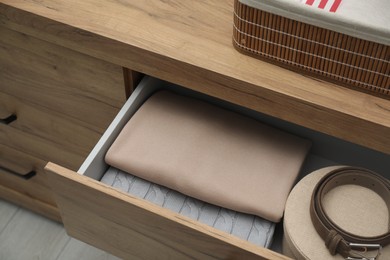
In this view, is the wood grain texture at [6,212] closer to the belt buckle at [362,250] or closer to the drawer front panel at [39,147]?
the drawer front panel at [39,147]

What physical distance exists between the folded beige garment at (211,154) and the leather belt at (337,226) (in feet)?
0.24

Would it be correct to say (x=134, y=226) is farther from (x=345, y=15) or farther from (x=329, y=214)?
(x=345, y=15)

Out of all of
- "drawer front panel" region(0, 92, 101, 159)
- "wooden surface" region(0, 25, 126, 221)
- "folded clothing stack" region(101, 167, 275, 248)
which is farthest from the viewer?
"drawer front panel" region(0, 92, 101, 159)

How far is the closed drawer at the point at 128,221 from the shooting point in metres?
0.71

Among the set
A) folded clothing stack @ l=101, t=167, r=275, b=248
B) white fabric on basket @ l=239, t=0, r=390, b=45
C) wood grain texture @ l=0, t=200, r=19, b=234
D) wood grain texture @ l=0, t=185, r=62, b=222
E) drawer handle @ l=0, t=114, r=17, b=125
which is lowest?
wood grain texture @ l=0, t=200, r=19, b=234

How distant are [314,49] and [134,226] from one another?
0.37 metres

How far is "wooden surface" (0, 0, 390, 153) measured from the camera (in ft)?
2.49

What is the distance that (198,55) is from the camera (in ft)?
2.66

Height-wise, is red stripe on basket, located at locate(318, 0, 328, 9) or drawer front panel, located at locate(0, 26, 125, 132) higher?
red stripe on basket, located at locate(318, 0, 328, 9)

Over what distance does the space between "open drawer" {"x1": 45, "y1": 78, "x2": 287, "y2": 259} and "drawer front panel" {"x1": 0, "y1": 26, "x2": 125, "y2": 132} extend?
61 millimetres

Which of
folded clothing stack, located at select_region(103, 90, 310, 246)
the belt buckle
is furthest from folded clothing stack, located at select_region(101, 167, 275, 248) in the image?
the belt buckle

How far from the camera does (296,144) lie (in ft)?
2.97

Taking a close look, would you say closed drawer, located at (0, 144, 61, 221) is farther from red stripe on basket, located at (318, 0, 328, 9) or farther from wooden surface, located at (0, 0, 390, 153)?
red stripe on basket, located at (318, 0, 328, 9)

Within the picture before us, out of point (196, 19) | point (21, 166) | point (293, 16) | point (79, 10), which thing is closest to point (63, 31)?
point (79, 10)
